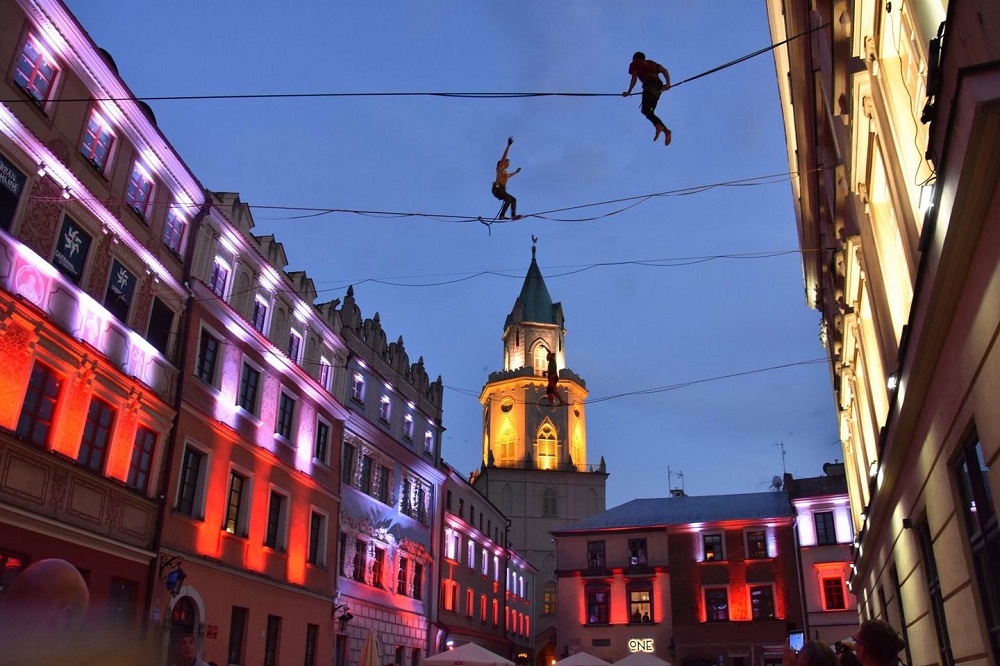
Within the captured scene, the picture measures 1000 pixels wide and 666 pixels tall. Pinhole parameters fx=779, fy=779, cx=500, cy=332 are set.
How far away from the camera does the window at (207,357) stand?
2220 cm

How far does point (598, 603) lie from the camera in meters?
44.5

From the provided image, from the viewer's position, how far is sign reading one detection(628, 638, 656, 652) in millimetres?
42125

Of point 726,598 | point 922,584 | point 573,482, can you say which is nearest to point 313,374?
point 922,584

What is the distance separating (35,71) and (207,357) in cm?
902

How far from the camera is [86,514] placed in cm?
1677

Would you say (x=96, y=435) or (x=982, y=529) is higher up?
(x=96, y=435)

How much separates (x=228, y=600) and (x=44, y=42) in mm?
14739

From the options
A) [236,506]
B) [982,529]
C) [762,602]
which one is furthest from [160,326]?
[762,602]

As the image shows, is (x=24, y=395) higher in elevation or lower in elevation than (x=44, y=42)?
lower

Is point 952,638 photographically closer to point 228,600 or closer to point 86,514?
point 86,514

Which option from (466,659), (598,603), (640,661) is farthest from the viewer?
(598,603)

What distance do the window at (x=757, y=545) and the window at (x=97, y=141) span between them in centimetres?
3700

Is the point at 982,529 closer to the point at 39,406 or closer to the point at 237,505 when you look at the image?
the point at 39,406

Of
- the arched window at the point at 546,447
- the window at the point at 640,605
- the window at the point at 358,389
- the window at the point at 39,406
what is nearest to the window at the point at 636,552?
the window at the point at 640,605
